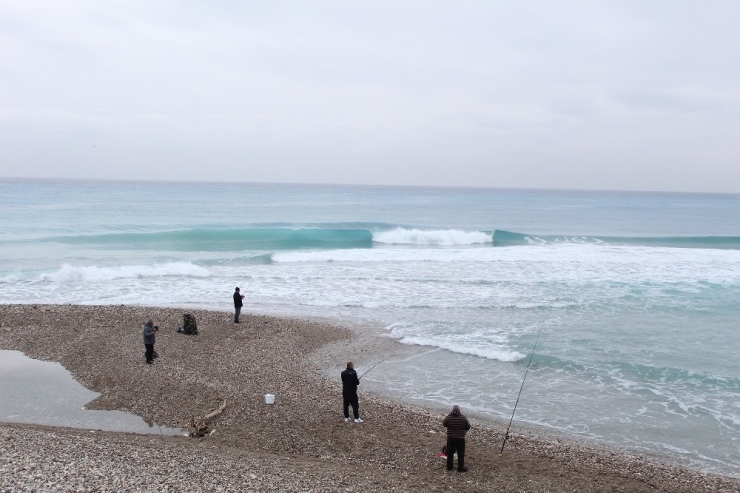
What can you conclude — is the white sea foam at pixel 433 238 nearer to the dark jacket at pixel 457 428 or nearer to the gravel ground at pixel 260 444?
the gravel ground at pixel 260 444

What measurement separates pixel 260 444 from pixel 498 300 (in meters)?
14.1

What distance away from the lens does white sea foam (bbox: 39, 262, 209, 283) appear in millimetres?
25516

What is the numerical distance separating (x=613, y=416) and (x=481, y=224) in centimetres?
4898

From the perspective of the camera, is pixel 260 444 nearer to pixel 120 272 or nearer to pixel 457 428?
pixel 457 428

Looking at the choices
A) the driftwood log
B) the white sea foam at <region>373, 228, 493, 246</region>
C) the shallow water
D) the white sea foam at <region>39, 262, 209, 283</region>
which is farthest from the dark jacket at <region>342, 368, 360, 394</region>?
the white sea foam at <region>373, 228, 493, 246</region>

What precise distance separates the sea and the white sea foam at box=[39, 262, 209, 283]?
12 centimetres

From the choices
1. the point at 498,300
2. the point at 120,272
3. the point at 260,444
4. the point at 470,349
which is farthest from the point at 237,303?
the point at 120,272

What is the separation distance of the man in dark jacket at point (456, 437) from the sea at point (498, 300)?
96.3 inches

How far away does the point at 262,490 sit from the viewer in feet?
24.8

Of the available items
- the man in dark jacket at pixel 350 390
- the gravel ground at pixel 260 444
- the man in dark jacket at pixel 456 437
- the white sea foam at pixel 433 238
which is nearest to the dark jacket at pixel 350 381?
the man in dark jacket at pixel 350 390

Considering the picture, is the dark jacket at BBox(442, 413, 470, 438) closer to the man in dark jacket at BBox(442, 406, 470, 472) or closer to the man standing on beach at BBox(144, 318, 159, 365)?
the man in dark jacket at BBox(442, 406, 470, 472)

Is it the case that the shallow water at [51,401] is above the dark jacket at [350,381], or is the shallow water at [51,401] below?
below

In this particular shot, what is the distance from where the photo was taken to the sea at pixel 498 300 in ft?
40.3

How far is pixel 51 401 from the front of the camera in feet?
38.2
